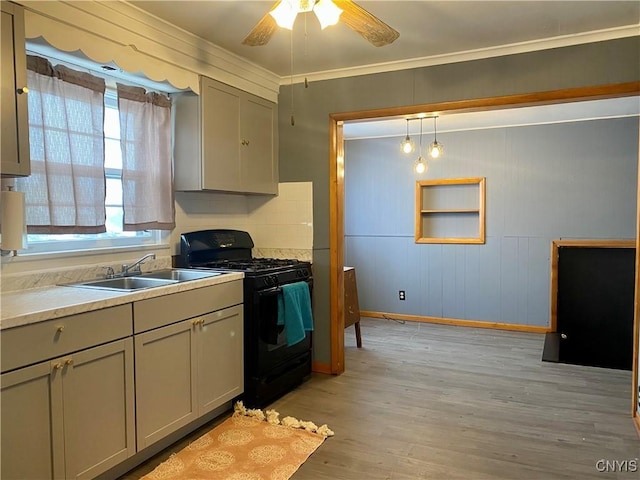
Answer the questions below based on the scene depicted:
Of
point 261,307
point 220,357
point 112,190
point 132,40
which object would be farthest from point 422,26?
point 220,357

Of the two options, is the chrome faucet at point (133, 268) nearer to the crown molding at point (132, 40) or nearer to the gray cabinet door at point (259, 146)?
the gray cabinet door at point (259, 146)

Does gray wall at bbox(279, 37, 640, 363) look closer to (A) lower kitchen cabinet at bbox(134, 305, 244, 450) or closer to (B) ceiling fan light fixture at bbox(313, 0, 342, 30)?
(A) lower kitchen cabinet at bbox(134, 305, 244, 450)

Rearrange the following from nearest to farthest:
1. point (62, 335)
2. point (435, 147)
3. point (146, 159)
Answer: point (62, 335) < point (146, 159) < point (435, 147)

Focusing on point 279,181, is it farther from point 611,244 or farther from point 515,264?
point 611,244

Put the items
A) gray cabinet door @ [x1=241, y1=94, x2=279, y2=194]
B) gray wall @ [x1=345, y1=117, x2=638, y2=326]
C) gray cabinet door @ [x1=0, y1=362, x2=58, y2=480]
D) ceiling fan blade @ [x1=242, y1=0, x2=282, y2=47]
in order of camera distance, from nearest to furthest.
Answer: gray cabinet door @ [x1=0, y1=362, x2=58, y2=480], ceiling fan blade @ [x1=242, y1=0, x2=282, y2=47], gray cabinet door @ [x1=241, y1=94, x2=279, y2=194], gray wall @ [x1=345, y1=117, x2=638, y2=326]

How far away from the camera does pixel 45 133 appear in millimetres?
2443

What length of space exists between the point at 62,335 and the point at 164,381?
693mm

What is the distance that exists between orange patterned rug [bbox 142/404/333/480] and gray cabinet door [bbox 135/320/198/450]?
0.17 meters

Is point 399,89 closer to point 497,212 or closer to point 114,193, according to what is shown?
point 114,193

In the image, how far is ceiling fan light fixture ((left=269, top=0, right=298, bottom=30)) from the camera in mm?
1958

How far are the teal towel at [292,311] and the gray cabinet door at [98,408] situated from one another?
3.91ft

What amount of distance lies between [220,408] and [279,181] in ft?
6.23

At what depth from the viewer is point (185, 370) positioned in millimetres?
2631

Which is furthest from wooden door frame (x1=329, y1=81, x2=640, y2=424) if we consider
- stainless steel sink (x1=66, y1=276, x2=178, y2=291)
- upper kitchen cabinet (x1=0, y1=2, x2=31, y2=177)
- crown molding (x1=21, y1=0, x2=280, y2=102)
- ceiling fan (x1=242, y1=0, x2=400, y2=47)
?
upper kitchen cabinet (x1=0, y1=2, x2=31, y2=177)
